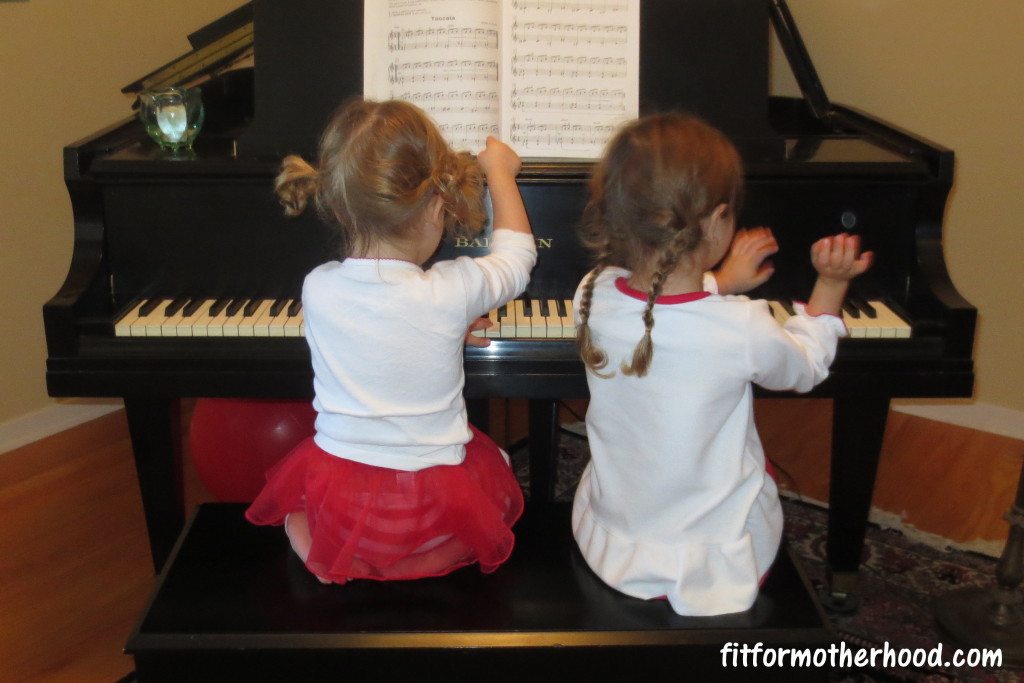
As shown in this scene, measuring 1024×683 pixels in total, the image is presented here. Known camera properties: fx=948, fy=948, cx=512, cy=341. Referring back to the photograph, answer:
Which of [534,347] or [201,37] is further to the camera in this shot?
[201,37]

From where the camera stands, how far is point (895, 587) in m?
2.48

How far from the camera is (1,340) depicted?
318 cm

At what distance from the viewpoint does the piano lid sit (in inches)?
80.9

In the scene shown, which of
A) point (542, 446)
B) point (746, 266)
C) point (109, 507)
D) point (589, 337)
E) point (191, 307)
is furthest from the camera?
point (109, 507)

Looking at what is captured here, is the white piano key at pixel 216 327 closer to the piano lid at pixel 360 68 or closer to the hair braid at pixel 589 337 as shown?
the piano lid at pixel 360 68

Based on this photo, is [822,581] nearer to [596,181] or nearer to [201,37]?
[596,181]

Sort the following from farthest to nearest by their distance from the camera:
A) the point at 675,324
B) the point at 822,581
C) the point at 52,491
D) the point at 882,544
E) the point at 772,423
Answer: the point at 772,423
the point at 52,491
the point at 882,544
the point at 822,581
the point at 675,324

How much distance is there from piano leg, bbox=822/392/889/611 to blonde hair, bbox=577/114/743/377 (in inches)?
27.6

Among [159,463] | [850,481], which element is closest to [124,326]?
[159,463]

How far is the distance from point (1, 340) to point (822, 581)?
269 centimetres

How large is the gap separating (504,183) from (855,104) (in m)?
2.19

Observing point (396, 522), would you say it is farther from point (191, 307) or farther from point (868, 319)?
point (868, 319)

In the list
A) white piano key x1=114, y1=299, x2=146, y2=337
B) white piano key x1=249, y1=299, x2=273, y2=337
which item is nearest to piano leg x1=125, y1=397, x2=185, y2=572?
white piano key x1=114, y1=299, x2=146, y2=337

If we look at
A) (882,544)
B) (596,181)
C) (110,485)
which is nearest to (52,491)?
(110,485)
